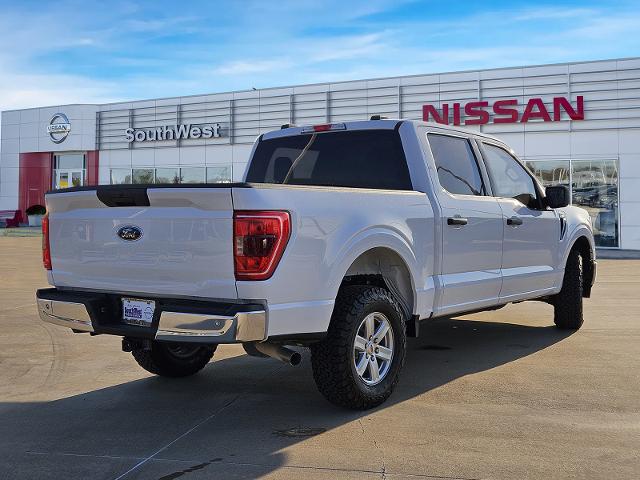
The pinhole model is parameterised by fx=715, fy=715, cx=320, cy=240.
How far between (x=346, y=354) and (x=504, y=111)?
21.3m

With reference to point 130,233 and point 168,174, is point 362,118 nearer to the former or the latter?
point 168,174

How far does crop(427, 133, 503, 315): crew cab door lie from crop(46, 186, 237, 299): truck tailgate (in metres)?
2.05

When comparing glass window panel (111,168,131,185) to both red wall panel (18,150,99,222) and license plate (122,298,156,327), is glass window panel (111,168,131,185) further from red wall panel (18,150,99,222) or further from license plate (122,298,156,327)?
license plate (122,298,156,327)

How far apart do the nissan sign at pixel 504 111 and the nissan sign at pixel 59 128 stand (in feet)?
60.3

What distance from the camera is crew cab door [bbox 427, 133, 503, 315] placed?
17.9ft

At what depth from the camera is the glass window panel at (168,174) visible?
31219mm

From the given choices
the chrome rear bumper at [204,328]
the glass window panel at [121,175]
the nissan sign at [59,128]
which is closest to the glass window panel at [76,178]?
the nissan sign at [59,128]

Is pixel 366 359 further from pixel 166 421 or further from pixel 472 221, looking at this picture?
pixel 472 221

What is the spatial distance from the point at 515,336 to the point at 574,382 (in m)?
2.09

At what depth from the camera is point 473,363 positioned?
6.21 m

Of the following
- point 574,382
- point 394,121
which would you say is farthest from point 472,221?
point 574,382

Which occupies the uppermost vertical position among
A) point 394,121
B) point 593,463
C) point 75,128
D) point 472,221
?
Result: point 75,128

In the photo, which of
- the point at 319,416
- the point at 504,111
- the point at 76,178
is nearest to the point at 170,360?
the point at 319,416

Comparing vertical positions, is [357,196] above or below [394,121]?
below
